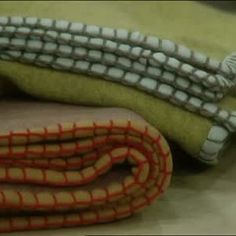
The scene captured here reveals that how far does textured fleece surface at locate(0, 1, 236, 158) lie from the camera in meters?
0.50

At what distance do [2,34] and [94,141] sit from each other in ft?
0.47

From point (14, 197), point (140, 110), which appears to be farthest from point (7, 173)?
point (140, 110)

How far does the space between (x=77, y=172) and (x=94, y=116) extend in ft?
0.16

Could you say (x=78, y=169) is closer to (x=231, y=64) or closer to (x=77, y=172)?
(x=77, y=172)

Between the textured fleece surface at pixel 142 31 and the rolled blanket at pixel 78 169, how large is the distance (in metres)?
0.04

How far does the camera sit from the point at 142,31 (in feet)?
1.80

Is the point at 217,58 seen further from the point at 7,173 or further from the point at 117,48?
the point at 7,173

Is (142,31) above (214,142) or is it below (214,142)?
above

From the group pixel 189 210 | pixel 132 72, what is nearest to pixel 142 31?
pixel 132 72

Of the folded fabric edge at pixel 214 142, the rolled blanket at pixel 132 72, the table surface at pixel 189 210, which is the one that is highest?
the rolled blanket at pixel 132 72

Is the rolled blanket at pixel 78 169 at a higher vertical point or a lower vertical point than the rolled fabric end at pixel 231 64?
lower

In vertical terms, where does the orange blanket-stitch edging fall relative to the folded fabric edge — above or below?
below

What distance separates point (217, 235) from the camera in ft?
1.49

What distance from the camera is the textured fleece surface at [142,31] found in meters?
0.50
